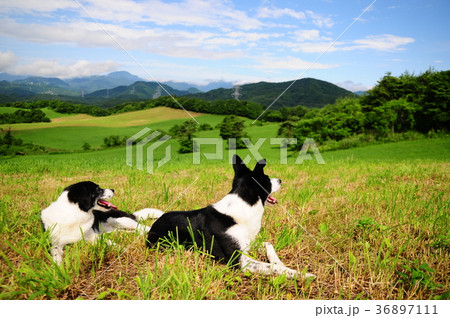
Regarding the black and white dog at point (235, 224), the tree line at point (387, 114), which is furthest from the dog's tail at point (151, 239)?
the tree line at point (387, 114)

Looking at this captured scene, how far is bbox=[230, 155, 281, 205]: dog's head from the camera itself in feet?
13.5

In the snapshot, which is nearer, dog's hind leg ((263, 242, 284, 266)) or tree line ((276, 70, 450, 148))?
dog's hind leg ((263, 242, 284, 266))

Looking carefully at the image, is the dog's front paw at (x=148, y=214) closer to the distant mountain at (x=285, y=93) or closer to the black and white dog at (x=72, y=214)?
the black and white dog at (x=72, y=214)

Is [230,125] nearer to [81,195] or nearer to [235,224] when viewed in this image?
[81,195]

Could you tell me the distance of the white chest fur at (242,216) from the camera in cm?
396

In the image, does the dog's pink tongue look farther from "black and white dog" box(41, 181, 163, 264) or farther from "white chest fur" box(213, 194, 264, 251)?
"black and white dog" box(41, 181, 163, 264)

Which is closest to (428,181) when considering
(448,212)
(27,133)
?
(448,212)

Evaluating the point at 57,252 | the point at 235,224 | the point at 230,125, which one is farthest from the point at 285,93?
the point at 57,252

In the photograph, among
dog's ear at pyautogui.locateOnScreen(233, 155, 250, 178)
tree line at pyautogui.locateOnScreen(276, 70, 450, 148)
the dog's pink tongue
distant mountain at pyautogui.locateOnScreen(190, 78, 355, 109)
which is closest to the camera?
dog's ear at pyautogui.locateOnScreen(233, 155, 250, 178)

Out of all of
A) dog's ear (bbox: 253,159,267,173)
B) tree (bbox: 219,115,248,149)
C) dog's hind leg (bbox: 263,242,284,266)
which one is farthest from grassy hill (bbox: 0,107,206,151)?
dog's hind leg (bbox: 263,242,284,266)

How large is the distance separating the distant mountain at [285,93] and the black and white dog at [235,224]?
4812 mm

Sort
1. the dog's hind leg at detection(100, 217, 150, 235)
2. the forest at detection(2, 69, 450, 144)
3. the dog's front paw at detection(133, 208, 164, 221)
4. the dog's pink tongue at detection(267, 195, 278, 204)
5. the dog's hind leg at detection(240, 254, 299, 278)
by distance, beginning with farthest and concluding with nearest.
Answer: the forest at detection(2, 69, 450, 144) → the dog's front paw at detection(133, 208, 164, 221) → the dog's hind leg at detection(100, 217, 150, 235) → the dog's pink tongue at detection(267, 195, 278, 204) → the dog's hind leg at detection(240, 254, 299, 278)

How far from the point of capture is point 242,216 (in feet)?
13.2

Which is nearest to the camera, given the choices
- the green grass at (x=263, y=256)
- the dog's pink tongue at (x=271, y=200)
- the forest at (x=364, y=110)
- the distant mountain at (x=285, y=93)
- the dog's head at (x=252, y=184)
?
the green grass at (x=263, y=256)
